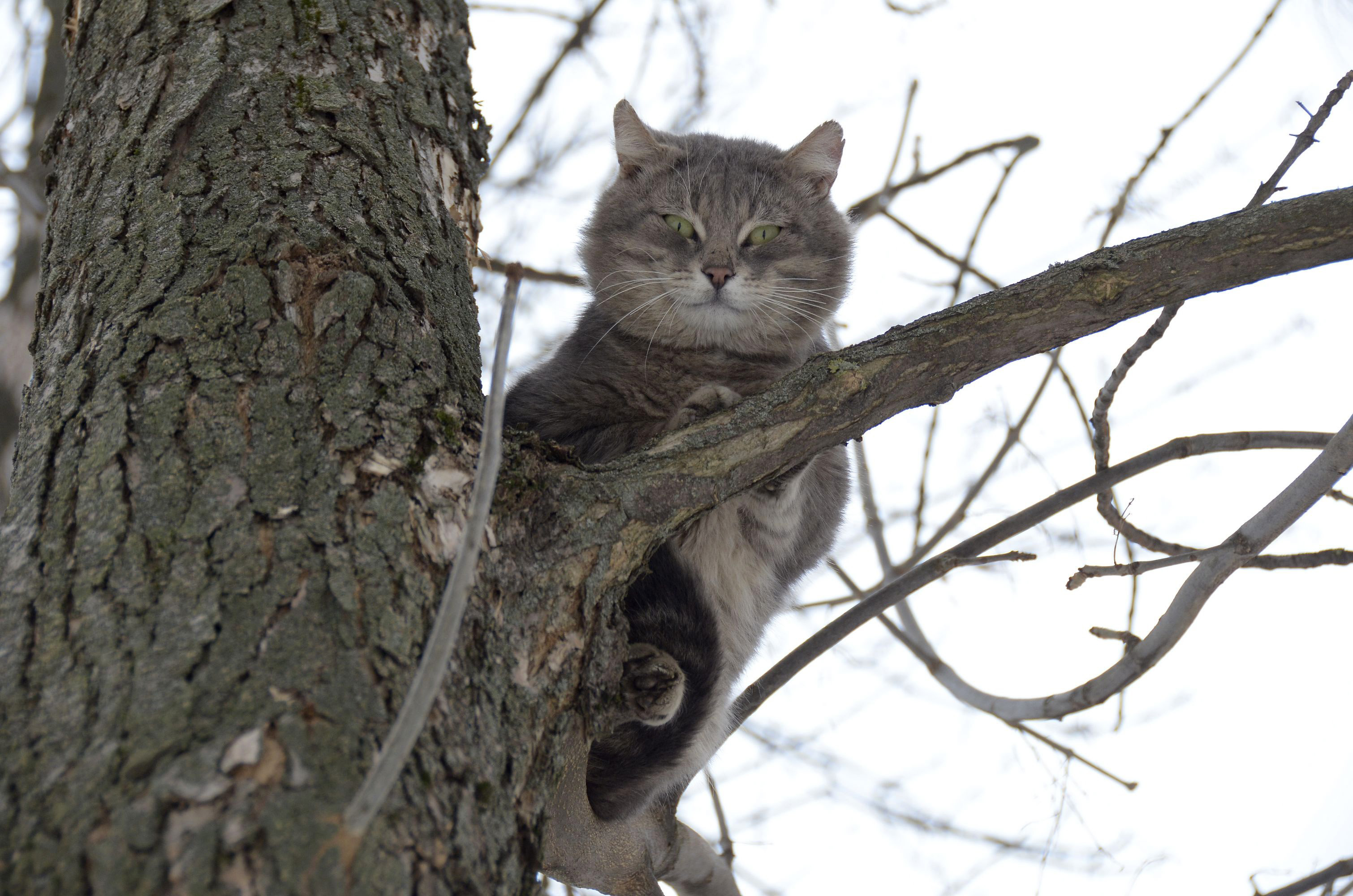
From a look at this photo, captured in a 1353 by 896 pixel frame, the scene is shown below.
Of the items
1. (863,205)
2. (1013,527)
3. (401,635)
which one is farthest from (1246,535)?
(863,205)

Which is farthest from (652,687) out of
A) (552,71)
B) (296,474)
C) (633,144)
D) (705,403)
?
(552,71)

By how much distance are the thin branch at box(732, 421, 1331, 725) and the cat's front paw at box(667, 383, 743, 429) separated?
1.76 ft

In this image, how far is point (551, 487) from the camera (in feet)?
4.97

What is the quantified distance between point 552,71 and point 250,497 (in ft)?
10.7

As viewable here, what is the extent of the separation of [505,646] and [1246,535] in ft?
4.14

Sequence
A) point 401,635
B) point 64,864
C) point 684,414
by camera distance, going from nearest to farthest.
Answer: point 64,864, point 401,635, point 684,414

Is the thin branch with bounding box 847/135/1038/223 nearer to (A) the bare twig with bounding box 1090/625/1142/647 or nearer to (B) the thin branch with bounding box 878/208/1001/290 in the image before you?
(B) the thin branch with bounding box 878/208/1001/290

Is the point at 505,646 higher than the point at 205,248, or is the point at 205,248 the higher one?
the point at 205,248

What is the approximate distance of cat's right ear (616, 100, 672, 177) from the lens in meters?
3.16

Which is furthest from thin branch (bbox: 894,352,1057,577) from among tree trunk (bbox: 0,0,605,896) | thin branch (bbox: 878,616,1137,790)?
tree trunk (bbox: 0,0,605,896)

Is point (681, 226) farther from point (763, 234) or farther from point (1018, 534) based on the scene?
point (1018, 534)

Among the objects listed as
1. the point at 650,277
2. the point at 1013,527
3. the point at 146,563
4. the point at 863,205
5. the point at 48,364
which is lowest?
the point at 146,563

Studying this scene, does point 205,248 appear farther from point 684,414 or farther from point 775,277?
point 775,277

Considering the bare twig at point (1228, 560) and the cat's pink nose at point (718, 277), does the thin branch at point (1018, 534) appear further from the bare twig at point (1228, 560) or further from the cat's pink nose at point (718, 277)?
the cat's pink nose at point (718, 277)
